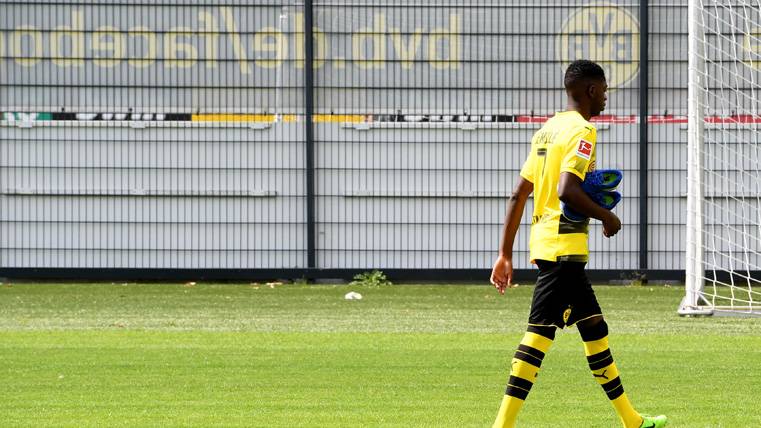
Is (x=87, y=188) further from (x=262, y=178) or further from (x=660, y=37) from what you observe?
(x=660, y=37)

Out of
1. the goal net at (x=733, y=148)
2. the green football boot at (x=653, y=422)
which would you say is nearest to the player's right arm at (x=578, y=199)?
the green football boot at (x=653, y=422)

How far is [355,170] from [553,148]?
996 cm

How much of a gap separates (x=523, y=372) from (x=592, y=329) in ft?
1.31

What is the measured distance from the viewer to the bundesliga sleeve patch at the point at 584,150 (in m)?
5.71

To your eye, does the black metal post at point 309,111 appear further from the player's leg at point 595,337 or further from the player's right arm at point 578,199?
the player's right arm at point 578,199

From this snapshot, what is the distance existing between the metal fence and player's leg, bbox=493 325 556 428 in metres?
9.70

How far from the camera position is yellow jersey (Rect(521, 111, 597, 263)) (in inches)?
225

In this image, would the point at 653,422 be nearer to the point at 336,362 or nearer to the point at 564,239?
the point at 564,239

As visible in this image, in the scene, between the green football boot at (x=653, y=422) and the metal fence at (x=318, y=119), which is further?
the metal fence at (x=318, y=119)

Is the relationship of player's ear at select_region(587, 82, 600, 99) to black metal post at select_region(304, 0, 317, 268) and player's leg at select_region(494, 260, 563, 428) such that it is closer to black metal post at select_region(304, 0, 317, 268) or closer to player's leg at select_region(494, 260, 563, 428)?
player's leg at select_region(494, 260, 563, 428)

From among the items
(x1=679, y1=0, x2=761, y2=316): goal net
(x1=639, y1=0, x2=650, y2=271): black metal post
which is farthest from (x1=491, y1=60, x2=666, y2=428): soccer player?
(x1=639, y1=0, x2=650, y2=271): black metal post

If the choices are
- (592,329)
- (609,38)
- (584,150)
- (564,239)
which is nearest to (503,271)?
(564,239)

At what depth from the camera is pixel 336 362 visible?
878 centimetres

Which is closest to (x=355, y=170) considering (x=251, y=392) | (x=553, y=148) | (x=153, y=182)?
(x=153, y=182)
